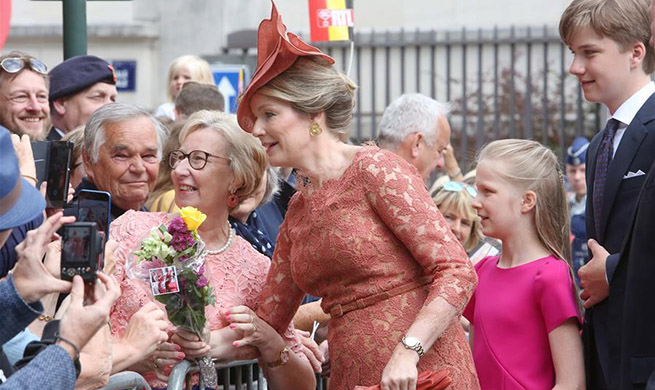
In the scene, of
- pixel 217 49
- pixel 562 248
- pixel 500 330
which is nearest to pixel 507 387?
pixel 500 330

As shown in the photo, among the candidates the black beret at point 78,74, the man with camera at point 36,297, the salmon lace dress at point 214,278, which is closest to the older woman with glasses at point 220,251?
the salmon lace dress at point 214,278

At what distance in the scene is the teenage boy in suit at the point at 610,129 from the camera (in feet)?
14.6

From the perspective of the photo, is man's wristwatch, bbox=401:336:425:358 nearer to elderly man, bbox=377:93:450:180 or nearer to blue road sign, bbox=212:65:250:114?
elderly man, bbox=377:93:450:180

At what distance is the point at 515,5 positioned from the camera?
17.8 m

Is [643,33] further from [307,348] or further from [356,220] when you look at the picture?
[307,348]

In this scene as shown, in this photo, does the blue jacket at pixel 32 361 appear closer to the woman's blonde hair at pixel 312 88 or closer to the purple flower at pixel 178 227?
the purple flower at pixel 178 227

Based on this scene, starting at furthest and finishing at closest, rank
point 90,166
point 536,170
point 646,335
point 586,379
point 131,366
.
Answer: point 90,166, point 536,170, point 586,379, point 131,366, point 646,335

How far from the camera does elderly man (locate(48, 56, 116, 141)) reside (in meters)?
6.52

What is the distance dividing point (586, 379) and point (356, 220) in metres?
1.18

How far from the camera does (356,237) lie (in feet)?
13.5

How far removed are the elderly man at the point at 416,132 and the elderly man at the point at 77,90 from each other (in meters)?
1.72

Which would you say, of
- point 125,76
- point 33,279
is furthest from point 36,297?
point 125,76

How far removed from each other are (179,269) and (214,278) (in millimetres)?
552

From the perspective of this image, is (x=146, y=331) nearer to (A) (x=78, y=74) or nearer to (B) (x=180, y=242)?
(B) (x=180, y=242)
